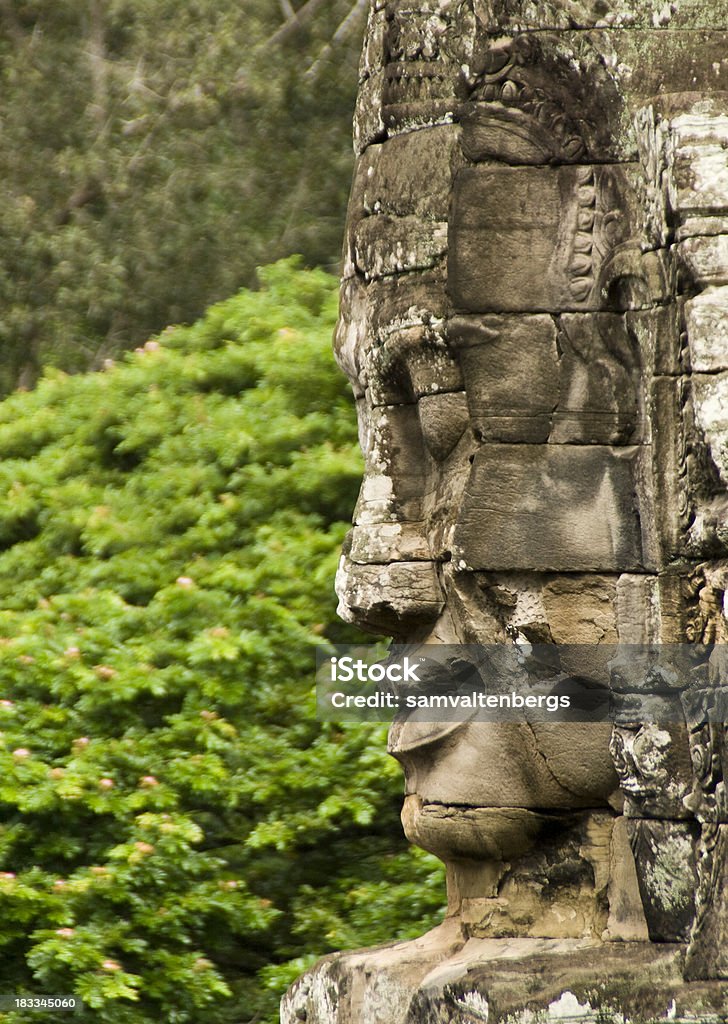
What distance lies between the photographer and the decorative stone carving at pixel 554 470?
4.21 m

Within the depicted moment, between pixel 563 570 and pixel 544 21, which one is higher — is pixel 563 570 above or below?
below

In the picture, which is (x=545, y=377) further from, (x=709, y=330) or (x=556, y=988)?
(x=556, y=988)

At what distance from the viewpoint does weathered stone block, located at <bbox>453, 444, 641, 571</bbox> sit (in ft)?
15.0

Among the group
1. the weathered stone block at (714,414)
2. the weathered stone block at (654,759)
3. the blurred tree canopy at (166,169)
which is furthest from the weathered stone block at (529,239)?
the blurred tree canopy at (166,169)

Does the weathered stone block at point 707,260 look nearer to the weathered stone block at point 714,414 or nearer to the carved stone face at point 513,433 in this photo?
the weathered stone block at point 714,414

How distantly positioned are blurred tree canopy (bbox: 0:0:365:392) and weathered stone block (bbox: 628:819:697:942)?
11557 millimetres

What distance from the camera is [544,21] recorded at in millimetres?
4617

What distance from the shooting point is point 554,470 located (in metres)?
4.62

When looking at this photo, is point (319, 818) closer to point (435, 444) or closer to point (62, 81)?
point (435, 444)

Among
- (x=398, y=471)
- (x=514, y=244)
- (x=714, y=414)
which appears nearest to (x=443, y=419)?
(x=398, y=471)

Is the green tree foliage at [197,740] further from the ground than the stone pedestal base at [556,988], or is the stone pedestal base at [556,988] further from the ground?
the green tree foliage at [197,740]

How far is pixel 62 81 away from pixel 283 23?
7.37ft

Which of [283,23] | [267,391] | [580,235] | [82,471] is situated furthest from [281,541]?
[283,23]

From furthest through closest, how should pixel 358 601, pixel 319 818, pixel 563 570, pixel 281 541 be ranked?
pixel 281 541, pixel 319 818, pixel 358 601, pixel 563 570
